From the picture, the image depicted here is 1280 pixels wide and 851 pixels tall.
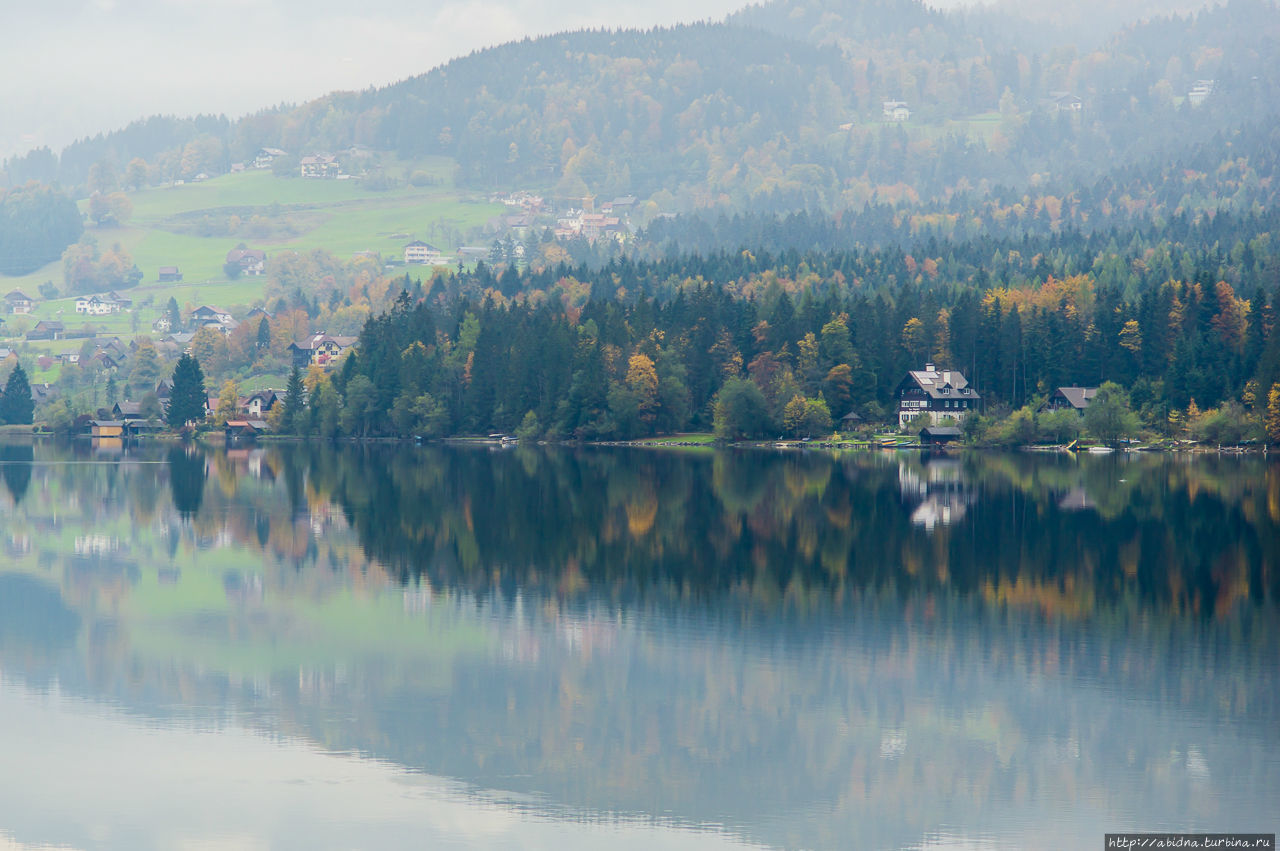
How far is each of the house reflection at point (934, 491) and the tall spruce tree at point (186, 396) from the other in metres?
97.0

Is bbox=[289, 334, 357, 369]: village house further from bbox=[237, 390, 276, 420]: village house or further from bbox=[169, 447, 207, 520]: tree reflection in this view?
bbox=[169, 447, 207, 520]: tree reflection

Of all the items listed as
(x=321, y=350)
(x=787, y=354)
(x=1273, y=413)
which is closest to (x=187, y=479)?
(x=787, y=354)

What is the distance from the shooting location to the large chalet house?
131 meters

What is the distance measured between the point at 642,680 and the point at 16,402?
174 m

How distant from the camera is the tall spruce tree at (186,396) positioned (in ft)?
544

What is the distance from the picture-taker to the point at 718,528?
179ft

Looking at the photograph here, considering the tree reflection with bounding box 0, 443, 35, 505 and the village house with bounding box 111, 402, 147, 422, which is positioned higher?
the tree reflection with bounding box 0, 443, 35, 505

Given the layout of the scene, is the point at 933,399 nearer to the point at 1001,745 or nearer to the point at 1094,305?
the point at 1094,305

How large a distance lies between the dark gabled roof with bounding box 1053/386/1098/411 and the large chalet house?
8212 millimetres

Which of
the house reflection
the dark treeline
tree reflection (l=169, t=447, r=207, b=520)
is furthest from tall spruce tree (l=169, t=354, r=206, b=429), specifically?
the house reflection

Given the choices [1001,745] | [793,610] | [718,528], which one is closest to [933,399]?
[718,528]

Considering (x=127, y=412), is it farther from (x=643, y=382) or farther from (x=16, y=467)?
(x=16, y=467)

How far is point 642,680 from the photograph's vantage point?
1166 inches

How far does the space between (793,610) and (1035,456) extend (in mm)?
75681
